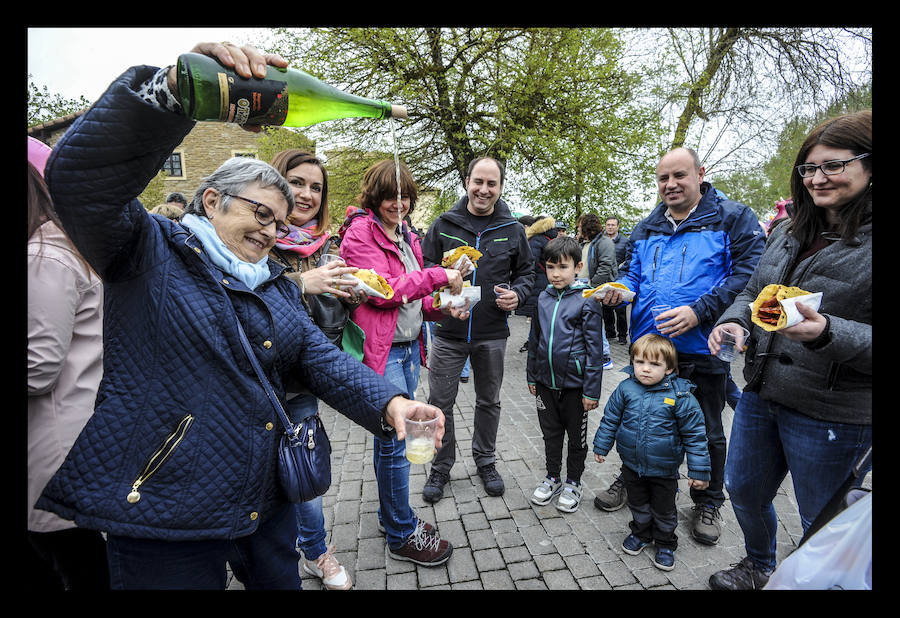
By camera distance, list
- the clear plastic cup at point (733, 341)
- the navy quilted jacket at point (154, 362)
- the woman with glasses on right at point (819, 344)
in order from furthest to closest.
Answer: the clear plastic cup at point (733, 341) → the woman with glasses on right at point (819, 344) → the navy quilted jacket at point (154, 362)

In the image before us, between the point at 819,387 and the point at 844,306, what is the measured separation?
0.36 metres

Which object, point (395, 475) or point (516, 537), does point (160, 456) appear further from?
point (516, 537)

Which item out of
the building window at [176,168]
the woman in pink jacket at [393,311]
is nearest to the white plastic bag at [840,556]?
the woman in pink jacket at [393,311]

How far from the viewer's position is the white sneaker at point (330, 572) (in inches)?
104

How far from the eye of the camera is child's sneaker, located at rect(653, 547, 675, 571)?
2768 millimetres

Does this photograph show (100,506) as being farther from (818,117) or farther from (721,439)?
(818,117)

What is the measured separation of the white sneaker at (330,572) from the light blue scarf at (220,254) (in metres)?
1.93

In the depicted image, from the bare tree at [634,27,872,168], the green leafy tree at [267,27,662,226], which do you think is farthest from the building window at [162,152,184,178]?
the bare tree at [634,27,872,168]

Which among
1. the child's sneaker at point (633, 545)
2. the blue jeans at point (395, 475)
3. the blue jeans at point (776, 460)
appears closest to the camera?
the blue jeans at point (776, 460)

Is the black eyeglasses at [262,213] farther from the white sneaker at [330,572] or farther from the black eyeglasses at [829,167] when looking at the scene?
the black eyeglasses at [829,167]

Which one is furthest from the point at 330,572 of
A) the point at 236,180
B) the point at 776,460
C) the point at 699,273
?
the point at 699,273

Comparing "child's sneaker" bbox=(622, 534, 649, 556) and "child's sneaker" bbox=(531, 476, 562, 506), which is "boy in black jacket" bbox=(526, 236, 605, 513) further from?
"child's sneaker" bbox=(622, 534, 649, 556)

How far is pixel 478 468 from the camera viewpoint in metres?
3.85

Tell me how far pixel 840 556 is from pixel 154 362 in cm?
221
